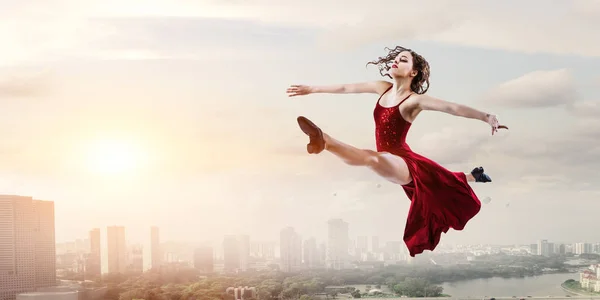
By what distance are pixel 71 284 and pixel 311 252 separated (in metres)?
3.44

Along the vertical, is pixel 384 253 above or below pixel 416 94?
below

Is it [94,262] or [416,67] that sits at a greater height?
[416,67]

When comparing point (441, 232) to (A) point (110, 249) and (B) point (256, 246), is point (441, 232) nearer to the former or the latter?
(B) point (256, 246)

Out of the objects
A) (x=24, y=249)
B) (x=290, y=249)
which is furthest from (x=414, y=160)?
(x=24, y=249)

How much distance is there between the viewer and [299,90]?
598 cm

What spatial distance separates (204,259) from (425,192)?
3.64m

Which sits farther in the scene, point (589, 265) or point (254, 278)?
point (254, 278)

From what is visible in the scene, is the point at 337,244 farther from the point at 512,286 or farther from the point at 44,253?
the point at 44,253

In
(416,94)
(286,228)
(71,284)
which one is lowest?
(71,284)

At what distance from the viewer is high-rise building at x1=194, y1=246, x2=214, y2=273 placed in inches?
337

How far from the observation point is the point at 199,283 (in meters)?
9.15

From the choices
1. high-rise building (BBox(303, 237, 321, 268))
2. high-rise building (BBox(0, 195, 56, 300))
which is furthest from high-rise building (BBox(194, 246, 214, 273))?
high-rise building (BBox(0, 195, 56, 300))

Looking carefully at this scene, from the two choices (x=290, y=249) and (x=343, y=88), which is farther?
(x=290, y=249)

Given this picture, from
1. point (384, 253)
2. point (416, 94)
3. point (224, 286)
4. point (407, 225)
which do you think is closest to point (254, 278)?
point (224, 286)
